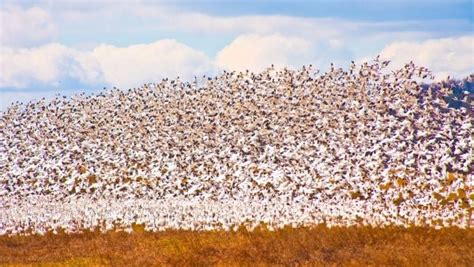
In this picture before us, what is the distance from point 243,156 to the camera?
6069cm

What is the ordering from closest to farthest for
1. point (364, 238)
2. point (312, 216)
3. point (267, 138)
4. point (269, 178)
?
1. point (364, 238)
2. point (312, 216)
3. point (269, 178)
4. point (267, 138)

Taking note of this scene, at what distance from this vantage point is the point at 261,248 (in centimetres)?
3528

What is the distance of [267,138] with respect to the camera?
2479 inches

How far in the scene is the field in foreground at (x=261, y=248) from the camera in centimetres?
3166

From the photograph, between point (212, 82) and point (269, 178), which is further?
point (212, 82)

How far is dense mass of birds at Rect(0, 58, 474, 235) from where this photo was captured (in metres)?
45.2

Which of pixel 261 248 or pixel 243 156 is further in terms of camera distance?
pixel 243 156

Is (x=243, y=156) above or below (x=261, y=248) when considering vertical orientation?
above

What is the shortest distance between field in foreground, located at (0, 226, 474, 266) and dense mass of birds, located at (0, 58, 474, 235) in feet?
6.12

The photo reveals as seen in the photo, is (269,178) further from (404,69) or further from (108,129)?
(108,129)

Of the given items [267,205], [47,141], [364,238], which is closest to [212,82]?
[47,141]

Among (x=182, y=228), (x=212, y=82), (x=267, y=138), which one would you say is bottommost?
(x=182, y=228)

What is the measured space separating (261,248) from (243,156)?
83.9 ft

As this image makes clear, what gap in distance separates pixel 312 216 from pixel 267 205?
162 inches
